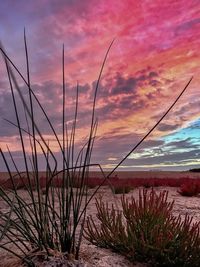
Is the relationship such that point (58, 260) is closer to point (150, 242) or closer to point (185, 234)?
point (150, 242)

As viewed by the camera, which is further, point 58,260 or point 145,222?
point 145,222

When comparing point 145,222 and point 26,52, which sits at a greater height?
point 26,52

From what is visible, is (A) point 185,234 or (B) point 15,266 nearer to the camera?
(B) point 15,266

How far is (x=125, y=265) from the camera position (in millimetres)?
4293

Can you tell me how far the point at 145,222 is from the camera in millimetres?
4637

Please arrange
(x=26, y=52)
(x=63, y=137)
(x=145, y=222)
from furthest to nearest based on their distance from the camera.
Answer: (x=145, y=222)
(x=63, y=137)
(x=26, y=52)

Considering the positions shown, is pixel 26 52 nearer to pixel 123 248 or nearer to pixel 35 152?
pixel 35 152

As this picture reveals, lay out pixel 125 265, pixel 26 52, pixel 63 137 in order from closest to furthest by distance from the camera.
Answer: pixel 26 52 < pixel 63 137 < pixel 125 265

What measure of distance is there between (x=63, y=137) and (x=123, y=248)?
1.66 m

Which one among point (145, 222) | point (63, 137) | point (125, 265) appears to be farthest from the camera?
point (145, 222)

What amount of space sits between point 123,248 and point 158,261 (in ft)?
1.26

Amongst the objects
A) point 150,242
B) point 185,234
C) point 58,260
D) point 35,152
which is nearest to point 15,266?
A: point 58,260

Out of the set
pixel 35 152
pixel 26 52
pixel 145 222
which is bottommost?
pixel 145 222

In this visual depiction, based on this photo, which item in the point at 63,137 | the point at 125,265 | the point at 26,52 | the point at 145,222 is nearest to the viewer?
the point at 26,52
